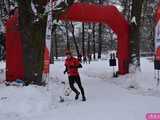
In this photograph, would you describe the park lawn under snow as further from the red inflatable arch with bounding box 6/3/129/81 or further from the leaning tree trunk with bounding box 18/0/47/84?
the red inflatable arch with bounding box 6/3/129/81

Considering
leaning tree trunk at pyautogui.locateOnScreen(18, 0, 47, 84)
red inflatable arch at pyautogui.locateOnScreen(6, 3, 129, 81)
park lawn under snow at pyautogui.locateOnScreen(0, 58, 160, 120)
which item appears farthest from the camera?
red inflatable arch at pyautogui.locateOnScreen(6, 3, 129, 81)

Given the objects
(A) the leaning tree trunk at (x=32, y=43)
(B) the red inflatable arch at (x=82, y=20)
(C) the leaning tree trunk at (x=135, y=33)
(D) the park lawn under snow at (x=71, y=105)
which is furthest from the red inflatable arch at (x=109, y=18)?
(D) the park lawn under snow at (x=71, y=105)

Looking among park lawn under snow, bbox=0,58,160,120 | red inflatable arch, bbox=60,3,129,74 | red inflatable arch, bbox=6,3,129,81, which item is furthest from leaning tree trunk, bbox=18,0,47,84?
red inflatable arch, bbox=60,3,129,74

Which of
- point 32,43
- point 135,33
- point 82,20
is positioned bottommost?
point 32,43

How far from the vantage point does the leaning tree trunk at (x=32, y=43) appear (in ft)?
50.8

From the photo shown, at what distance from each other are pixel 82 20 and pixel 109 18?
1585mm

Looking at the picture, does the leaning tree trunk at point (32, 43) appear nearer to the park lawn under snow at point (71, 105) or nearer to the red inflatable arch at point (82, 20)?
the park lawn under snow at point (71, 105)

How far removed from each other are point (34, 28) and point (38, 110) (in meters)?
4.08

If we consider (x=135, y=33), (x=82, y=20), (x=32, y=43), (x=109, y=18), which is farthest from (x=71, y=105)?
(x=135, y=33)

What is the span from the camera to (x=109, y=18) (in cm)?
2330

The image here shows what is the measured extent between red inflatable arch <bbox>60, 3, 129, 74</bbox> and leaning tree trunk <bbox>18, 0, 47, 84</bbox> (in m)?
5.78

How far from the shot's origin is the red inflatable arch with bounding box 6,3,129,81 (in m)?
18.9

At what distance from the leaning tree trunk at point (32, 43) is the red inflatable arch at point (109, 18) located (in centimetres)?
578

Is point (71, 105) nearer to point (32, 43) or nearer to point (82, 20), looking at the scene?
point (32, 43)
